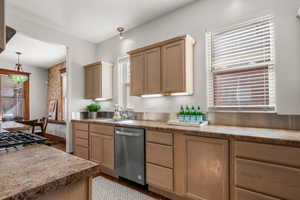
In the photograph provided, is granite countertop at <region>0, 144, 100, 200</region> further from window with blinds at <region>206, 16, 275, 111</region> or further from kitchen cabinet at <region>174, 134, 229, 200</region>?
window with blinds at <region>206, 16, 275, 111</region>

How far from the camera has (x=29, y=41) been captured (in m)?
4.00

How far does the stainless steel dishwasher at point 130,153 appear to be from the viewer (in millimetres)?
2301

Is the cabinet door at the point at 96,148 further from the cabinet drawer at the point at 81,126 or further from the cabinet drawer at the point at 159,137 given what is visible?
the cabinet drawer at the point at 159,137

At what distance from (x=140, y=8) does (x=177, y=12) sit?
25.4 inches

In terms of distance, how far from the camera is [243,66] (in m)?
2.16

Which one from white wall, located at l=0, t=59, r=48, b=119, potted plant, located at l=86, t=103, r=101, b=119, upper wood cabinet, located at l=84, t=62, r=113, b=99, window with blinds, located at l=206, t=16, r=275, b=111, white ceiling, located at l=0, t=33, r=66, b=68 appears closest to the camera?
window with blinds, located at l=206, t=16, r=275, b=111

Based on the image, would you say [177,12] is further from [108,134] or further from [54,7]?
[108,134]

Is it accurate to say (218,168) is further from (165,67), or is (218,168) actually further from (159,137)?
(165,67)

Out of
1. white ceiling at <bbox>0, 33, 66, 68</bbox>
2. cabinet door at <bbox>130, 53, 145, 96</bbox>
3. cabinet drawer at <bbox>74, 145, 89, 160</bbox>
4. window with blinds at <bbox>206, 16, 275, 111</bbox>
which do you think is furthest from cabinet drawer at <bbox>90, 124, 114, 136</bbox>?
white ceiling at <bbox>0, 33, 66, 68</bbox>

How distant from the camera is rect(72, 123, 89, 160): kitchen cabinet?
324 cm

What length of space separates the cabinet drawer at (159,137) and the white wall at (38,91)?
5.99 metres

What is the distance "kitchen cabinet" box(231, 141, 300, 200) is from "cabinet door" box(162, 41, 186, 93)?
1155 millimetres

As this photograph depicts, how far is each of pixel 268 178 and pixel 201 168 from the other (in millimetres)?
604

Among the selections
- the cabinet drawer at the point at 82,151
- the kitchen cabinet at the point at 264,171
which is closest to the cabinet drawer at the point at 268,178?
the kitchen cabinet at the point at 264,171
